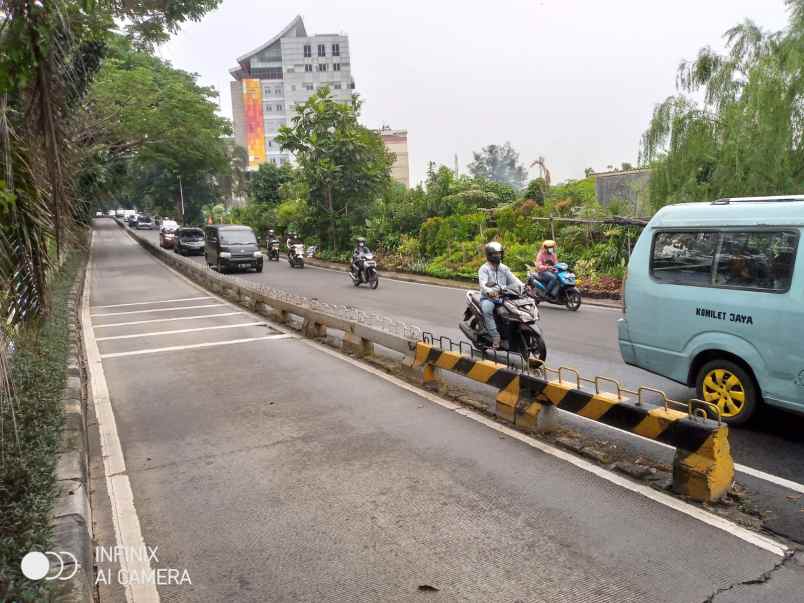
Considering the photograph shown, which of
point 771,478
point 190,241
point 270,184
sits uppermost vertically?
point 270,184

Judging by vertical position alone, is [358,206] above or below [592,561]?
above

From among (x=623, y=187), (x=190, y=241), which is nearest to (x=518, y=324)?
(x=623, y=187)

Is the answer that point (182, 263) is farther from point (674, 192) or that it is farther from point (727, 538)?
point (727, 538)

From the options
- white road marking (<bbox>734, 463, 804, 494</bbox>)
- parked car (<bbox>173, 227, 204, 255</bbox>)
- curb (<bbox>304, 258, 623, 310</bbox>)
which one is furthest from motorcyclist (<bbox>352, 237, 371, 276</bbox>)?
parked car (<bbox>173, 227, 204, 255</bbox>)

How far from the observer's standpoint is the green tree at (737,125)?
1259cm

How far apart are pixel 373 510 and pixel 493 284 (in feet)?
14.9

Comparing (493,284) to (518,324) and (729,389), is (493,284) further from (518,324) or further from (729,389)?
(729,389)

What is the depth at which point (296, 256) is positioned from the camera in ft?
90.1

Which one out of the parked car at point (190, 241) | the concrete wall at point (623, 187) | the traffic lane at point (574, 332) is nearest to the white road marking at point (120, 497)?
the traffic lane at point (574, 332)

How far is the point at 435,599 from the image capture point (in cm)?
321

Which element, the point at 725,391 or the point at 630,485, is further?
the point at 725,391

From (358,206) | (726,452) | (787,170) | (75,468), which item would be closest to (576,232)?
(787,170)

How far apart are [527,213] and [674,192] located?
6.30m

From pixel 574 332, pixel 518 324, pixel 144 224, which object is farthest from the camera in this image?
pixel 144 224
